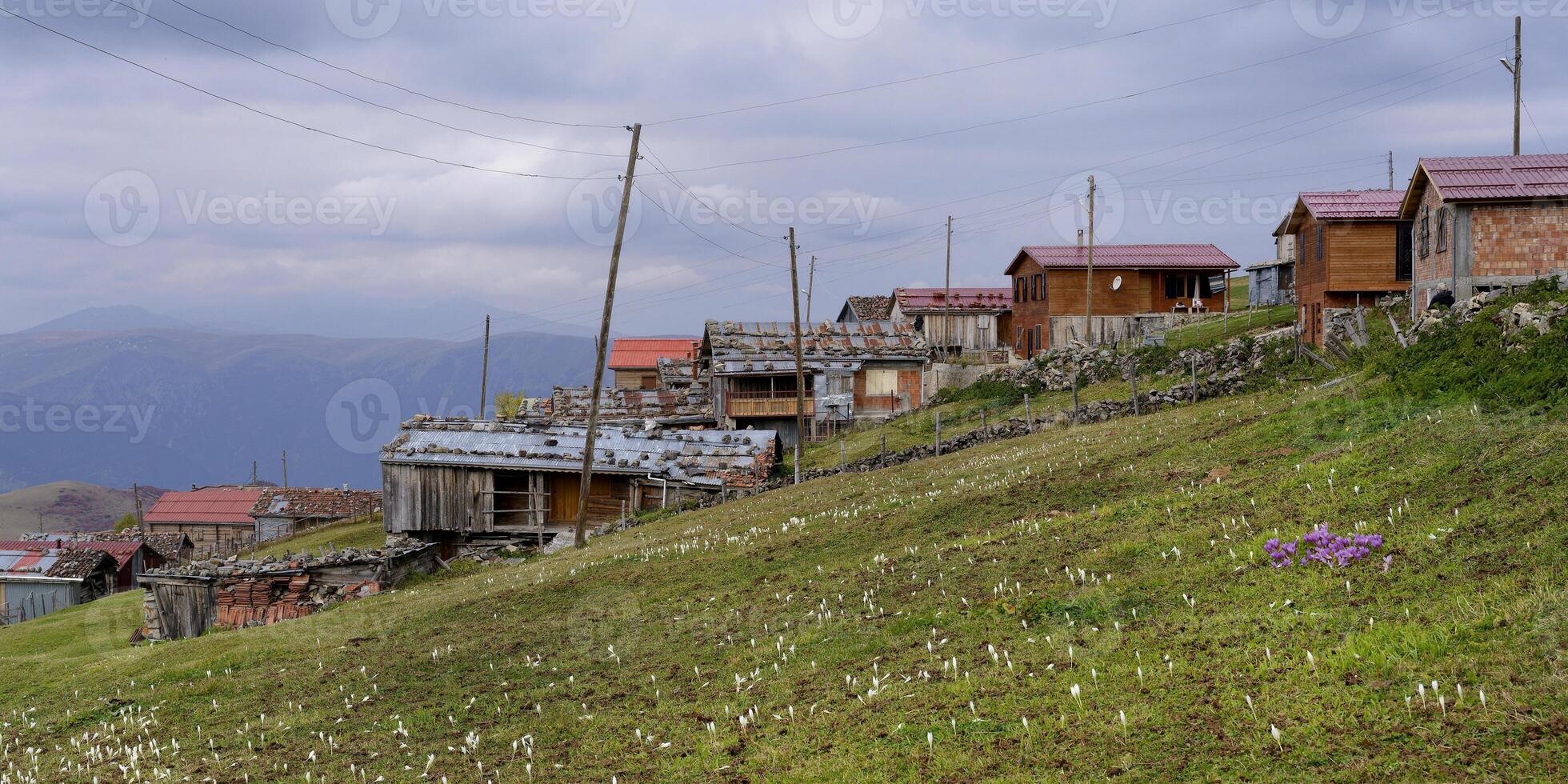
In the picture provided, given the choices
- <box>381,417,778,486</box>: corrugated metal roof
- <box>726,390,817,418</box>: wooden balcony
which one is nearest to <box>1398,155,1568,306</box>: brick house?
<box>381,417,778,486</box>: corrugated metal roof

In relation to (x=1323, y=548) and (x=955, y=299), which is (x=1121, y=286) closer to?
(x=955, y=299)

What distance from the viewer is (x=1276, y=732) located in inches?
367

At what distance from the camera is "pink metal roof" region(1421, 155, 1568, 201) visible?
115 ft

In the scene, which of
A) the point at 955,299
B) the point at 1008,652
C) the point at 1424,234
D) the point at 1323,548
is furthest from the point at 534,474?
the point at 955,299

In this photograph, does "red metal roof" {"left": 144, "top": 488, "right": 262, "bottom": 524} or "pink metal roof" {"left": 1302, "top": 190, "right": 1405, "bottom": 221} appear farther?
"red metal roof" {"left": 144, "top": 488, "right": 262, "bottom": 524}

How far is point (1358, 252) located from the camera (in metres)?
45.8

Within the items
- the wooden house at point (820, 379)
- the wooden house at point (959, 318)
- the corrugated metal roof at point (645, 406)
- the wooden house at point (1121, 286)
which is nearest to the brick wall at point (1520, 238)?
the wooden house at point (1121, 286)

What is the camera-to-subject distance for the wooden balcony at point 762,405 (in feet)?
226

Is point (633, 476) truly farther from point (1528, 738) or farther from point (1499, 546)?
point (1528, 738)

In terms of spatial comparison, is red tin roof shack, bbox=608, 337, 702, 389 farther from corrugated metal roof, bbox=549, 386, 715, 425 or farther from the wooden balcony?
the wooden balcony

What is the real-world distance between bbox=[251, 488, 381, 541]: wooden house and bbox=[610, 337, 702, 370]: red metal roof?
1091 inches

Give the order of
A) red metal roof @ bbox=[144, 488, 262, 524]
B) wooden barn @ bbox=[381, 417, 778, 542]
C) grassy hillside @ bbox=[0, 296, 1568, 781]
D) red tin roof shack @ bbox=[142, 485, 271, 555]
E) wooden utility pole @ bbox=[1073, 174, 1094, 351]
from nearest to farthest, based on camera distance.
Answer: grassy hillside @ bbox=[0, 296, 1568, 781] → wooden barn @ bbox=[381, 417, 778, 542] → wooden utility pole @ bbox=[1073, 174, 1094, 351] → red tin roof shack @ bbox=[142, 485, 271, 555] → red metal roof @ bbox=[144, 488, 262, 524]

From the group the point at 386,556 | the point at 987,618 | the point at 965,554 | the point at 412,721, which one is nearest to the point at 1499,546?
the point at 987,618

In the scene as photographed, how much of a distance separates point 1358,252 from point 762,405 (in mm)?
35002
